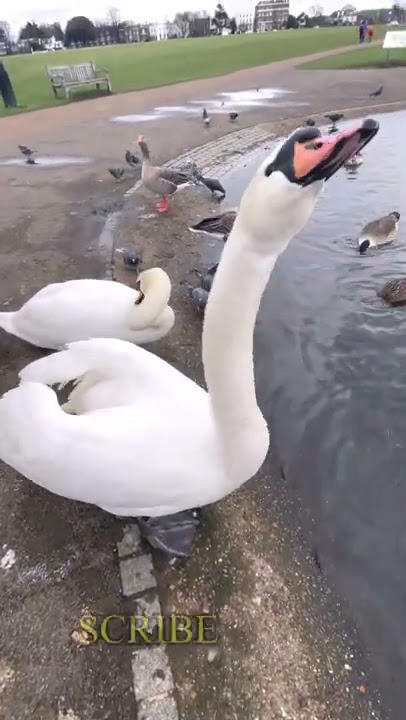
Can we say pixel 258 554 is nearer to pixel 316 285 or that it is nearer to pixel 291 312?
pixel 291 312

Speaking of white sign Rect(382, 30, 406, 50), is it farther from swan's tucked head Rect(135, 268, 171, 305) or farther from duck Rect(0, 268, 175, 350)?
duck Rect(0, 268, 175, 350)

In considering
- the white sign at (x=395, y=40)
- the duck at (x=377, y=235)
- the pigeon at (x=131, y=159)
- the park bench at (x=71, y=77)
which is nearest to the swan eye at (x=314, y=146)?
the duck at (x=377, y=235)

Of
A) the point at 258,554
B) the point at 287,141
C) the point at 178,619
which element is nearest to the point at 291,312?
the point at 258,554

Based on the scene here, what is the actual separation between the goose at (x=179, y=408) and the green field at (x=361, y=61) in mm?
31478

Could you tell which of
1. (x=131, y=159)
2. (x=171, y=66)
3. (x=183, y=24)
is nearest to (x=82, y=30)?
(x=183, y=24)

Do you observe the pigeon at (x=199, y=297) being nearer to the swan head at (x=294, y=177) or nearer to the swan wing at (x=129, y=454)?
the swan wing at (x=129, y=454)

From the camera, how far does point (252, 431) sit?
277cm

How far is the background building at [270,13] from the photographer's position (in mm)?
133375

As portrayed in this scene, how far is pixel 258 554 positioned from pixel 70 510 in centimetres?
142

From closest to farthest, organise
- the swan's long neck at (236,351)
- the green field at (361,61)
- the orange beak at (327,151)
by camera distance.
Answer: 1. the orange beak at (327,151)
2. the swan's long neck at (236,351)
3. the green field at (361,61)

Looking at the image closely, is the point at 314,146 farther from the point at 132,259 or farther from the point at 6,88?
the point at 6,88

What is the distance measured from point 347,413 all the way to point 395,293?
2.20 metres

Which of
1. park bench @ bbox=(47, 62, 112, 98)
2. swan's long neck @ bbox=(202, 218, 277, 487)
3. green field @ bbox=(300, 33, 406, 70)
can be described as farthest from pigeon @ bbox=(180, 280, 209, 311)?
green field @ bbox=(300, 33, 406, 70)

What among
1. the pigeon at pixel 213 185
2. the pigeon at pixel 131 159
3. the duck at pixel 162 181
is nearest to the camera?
the duck at pixel 162 181
